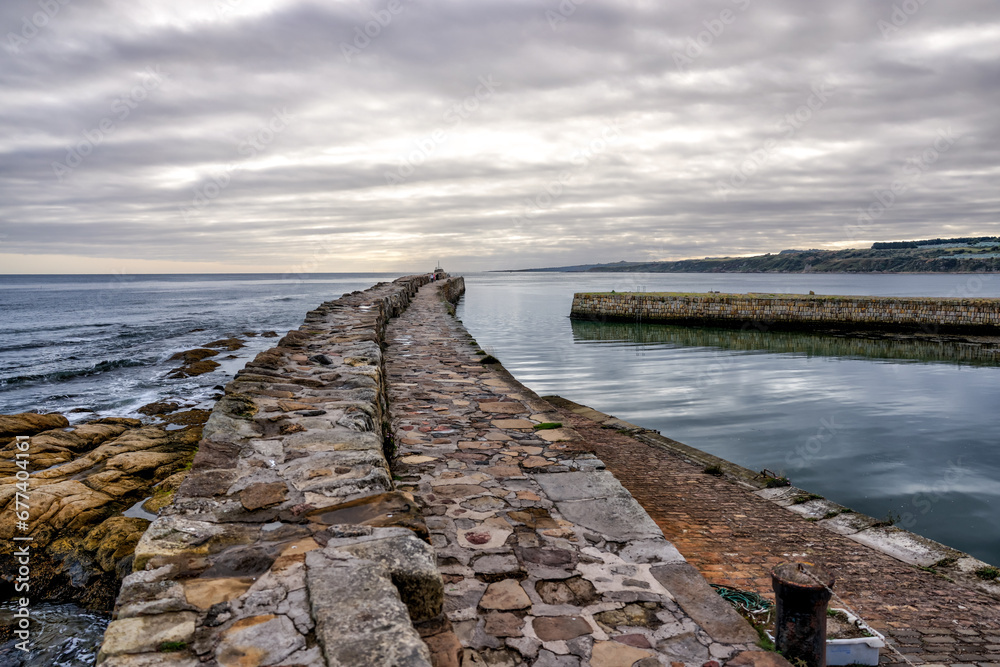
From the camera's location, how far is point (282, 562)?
102 inches

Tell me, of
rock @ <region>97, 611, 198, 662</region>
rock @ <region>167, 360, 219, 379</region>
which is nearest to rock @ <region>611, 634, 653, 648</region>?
rock @ <region>97, 611, 198, 662</region>

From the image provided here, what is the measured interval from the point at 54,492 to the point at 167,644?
13.2ft

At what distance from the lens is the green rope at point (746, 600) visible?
3416 millimetres

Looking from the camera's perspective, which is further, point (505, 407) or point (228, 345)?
point (228, 345)

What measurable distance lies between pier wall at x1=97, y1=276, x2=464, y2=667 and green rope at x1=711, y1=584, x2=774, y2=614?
6.44ft

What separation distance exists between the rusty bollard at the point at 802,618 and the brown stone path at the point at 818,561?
3.14 ft

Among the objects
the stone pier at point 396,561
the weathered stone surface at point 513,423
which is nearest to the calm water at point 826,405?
the weathered stone surface at point 513,423

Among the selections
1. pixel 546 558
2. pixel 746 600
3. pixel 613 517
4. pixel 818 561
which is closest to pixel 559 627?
pixel 546 558

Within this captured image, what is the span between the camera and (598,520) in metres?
3.79

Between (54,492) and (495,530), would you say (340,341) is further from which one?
(495,530)

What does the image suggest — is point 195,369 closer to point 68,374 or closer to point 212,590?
point 68,374

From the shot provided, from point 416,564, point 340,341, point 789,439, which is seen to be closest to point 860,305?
point 789,439

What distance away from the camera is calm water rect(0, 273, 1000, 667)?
22.9 ft

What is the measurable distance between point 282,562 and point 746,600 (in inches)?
107
